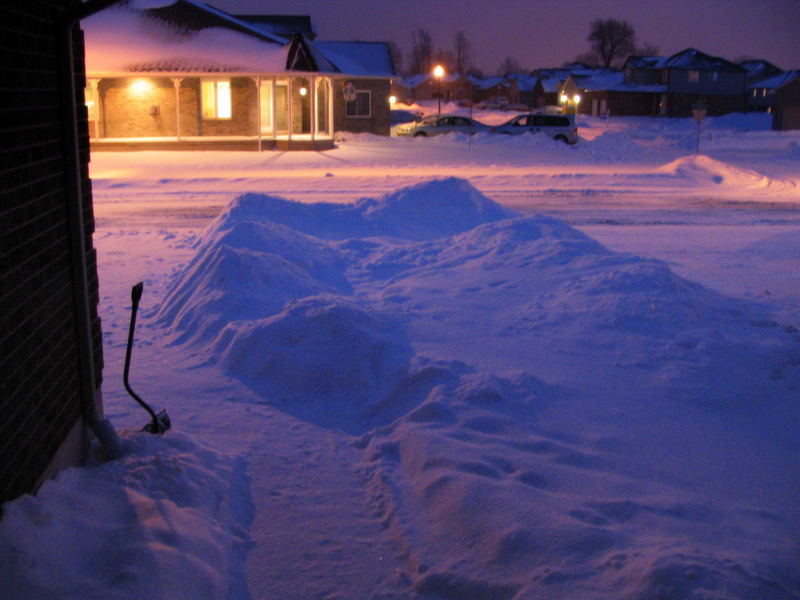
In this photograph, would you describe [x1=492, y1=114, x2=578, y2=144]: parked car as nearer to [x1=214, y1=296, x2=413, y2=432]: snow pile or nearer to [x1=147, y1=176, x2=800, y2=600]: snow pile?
[x1=147, y1=176, x2=800, y2=600]: snow pile

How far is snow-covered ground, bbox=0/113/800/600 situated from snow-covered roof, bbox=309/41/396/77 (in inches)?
1132

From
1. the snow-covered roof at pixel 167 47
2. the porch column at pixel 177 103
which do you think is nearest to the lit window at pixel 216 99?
the porch column at pixel 177 103

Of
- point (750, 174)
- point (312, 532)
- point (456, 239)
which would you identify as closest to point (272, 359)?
point (312, 532)

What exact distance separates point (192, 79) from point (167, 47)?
Answer: 1.56 m

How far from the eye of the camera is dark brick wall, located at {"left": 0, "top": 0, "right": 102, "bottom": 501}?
3.65 meters

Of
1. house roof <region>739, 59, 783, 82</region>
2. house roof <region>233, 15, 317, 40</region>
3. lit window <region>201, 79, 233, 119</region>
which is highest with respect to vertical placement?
house roof <region>739, 59, 783, 82</region>

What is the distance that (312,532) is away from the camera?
187 inches

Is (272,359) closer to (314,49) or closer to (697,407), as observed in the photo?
(697,407)

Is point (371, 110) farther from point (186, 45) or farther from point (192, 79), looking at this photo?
point (186, 45)

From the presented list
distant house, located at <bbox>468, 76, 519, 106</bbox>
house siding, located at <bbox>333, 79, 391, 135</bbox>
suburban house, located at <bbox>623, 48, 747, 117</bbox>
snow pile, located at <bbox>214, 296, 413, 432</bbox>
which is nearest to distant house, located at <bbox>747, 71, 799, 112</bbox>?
suburban house, located at <bbox>623, 48, 747, 117</bbox>

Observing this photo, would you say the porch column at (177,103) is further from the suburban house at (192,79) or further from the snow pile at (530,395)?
the snow pile at (530,395)

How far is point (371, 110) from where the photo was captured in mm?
43312

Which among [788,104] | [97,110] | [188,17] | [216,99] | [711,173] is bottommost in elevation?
[711,173]

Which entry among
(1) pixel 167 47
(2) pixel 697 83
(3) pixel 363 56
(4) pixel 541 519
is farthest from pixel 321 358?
(2) pixel 697 83
